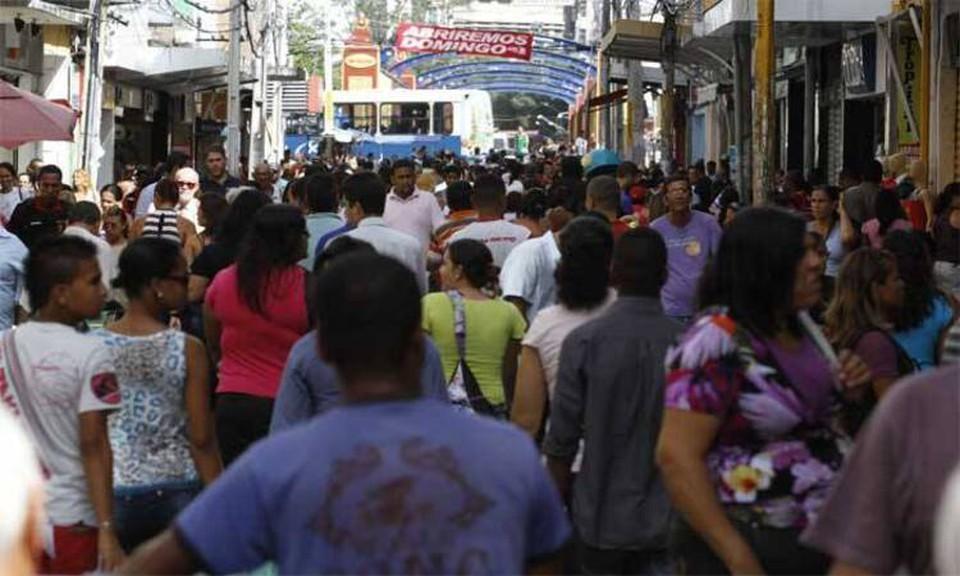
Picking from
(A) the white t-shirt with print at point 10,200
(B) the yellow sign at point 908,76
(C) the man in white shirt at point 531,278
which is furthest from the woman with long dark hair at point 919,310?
(B) the yellow sign at point 908,76

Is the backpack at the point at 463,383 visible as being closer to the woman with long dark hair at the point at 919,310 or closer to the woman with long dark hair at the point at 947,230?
the woman with long dark hair at the point at 919,310

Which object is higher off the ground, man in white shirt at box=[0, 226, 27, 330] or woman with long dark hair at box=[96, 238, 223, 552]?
man in white shirt at box=[0, 226, 27, 330]

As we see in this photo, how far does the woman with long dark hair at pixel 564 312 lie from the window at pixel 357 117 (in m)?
60.5

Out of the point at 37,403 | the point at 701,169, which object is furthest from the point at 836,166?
the point at 37,403

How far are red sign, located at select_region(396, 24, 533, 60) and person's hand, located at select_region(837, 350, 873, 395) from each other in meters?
64.0

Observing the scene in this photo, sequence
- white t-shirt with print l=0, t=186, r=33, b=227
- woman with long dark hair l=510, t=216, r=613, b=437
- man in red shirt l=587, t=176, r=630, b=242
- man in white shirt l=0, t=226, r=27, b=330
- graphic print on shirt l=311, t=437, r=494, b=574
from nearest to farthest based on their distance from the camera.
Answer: graphic print on shirt l=311, t=437, r=494, b=574, woman with long dark hair l=510, t=216, r=613, b=437, man in white shirt l=0, t=226, r=27, b=330, man in red shirt l=587, t=176, r=630, b=242, white t-shirt with print l=0, t=186, r=33, b=227

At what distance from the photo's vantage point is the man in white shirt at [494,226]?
42.0ft

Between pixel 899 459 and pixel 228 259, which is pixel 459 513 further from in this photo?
pixel 228 259

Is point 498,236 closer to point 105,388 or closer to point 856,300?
point 856,300

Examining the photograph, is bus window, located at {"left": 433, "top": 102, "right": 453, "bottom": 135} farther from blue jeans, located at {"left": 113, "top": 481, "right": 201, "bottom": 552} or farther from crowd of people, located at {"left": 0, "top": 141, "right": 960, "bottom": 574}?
blue jeans, located at {"left": 113, "top": 481, "right": 201, "bottom": 552}

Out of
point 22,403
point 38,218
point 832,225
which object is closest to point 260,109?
point 38,218

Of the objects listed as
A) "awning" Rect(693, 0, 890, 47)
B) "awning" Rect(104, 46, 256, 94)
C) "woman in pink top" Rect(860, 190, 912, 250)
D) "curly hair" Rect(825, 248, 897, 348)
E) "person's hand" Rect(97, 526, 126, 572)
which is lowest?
"person's hand" Rect(97, 526, 126, 572)

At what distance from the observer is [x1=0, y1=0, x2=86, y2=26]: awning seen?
28.5 m

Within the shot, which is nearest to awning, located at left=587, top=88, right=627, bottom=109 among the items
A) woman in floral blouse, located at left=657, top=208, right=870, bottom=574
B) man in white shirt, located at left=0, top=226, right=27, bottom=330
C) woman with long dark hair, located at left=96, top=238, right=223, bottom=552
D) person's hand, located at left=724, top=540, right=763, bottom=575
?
man in white shirt, located at left=0, top=226, right=27, bottom=330
